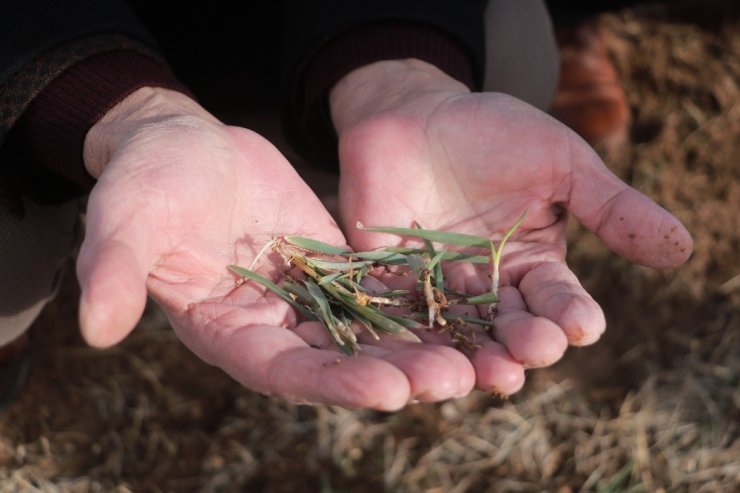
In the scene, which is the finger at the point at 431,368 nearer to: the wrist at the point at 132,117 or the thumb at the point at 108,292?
the thumb at the point at 108,292

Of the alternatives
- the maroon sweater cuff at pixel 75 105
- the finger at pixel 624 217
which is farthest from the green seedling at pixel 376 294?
the maroon sweater cuff at pixel 75 105

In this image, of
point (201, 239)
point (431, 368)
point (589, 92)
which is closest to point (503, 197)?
point (431, 368)

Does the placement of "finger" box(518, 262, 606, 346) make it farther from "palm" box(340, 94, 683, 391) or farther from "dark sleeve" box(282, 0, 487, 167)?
"dark sleeve" box(282, 0, 487, 167)

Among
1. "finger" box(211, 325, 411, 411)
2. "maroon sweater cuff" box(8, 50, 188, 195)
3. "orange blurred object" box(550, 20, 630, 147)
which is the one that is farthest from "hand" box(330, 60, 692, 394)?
"orange blurred object" box(550, 20, 630, 147)

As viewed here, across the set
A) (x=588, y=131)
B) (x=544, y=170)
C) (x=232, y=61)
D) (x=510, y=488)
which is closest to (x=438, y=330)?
(x=544, y=170)

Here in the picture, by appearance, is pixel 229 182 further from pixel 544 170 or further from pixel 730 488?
pixel 730 488

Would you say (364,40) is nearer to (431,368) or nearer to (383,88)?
(383,88)

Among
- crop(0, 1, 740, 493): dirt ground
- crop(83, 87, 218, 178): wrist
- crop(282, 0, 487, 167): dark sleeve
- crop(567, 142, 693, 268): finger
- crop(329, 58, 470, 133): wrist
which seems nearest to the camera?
crop(567, 142, 693, 268): finger
